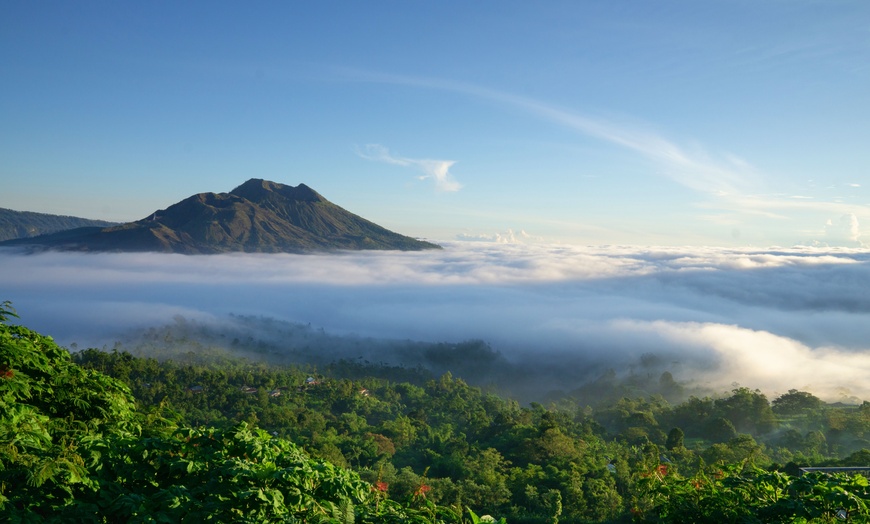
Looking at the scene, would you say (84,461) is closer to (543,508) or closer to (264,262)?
(543,508)

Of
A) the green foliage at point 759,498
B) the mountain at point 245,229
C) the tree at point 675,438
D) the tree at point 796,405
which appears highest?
the mountain at point 245,229

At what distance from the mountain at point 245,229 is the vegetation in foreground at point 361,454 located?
124874 millimetres

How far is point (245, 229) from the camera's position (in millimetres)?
174875

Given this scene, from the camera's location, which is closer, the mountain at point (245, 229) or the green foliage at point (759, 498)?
the green foliage at point (759, 498)

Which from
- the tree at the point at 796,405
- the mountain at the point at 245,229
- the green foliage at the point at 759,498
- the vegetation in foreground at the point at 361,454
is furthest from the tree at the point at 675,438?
the mountain at the point at 245,229

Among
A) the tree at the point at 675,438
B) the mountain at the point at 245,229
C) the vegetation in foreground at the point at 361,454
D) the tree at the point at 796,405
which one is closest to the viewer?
the vegetation in foreground at the point at 361,454

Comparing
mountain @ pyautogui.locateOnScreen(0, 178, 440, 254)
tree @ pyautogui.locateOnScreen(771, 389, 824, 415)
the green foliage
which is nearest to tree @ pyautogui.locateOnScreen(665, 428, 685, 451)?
tree @ pyautogui.locateOnScreen(771, 389, 824, 415)

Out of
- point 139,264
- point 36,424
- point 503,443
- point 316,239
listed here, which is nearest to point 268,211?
point 316,239

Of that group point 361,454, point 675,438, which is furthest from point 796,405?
point 361,454

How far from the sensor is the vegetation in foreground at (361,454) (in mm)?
3789

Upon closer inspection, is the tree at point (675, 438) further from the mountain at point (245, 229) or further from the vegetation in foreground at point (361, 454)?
the mountain at point (245, 229)

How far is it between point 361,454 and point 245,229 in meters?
159

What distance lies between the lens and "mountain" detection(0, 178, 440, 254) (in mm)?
166500

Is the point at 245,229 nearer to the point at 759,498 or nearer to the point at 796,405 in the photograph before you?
the point at 796,405
